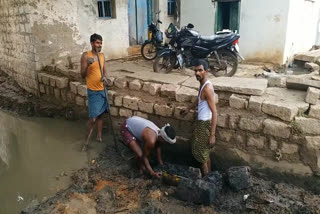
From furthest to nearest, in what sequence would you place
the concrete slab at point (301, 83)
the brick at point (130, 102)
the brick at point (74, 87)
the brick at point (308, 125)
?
the brick at point (74, 87), the brick at point (130, 102), the concrete slab at point (301, 83), the brick at point (308, 125)

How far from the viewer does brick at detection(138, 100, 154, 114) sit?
4.85 meters

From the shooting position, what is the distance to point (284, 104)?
12.6 feet

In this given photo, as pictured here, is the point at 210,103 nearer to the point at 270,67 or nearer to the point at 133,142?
the point at 133,142

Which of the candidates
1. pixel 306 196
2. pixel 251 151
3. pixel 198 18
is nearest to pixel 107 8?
pixel 198 18

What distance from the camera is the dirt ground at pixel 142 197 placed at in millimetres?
3447

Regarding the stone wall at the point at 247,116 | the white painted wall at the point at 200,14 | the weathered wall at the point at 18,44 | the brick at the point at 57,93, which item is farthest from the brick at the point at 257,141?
the white painted wall at the point at 200,14

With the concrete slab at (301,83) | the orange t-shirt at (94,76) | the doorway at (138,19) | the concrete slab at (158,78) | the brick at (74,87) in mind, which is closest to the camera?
the concrete slab at (301,83)

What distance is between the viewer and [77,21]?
23.1 ft

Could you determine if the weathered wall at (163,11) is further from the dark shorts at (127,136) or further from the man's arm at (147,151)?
the man's arm at (147,151)

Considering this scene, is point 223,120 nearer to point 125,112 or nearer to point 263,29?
point 125,112

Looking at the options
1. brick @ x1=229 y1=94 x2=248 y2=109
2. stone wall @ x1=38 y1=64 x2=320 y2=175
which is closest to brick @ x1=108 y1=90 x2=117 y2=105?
stone wall @ x1=38 y1=64 x2=320 y2=175

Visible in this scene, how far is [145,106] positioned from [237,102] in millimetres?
1609

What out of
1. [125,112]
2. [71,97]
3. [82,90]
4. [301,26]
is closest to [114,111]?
[125,112]

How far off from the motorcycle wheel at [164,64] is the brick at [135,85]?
1440 mm
